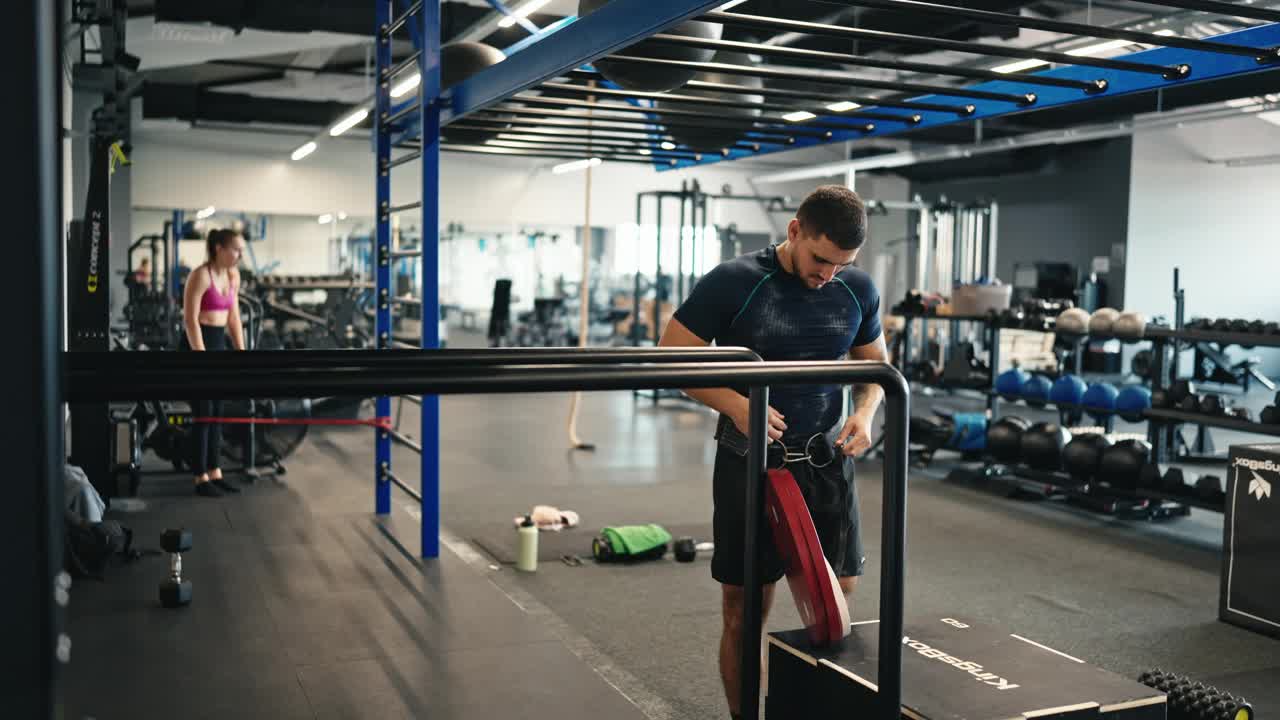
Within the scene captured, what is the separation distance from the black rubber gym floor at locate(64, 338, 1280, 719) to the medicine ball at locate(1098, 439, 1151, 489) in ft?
0.82

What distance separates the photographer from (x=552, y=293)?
18.3 m

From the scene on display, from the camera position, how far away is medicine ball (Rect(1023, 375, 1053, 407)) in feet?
21.9

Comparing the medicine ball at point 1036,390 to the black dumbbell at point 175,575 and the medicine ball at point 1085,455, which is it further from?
the black dumbbell at point 175,575

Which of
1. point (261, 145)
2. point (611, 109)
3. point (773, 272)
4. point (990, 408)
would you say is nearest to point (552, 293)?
point (261, 145)

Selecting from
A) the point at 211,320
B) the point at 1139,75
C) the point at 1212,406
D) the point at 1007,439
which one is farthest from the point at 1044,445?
the point at 211,320

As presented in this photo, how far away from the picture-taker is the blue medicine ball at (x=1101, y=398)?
6.16 metres

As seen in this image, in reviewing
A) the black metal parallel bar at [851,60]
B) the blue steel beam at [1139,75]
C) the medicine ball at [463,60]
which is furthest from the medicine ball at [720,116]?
the medicine ball at [463,60]

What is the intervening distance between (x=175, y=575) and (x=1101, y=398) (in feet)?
17.1

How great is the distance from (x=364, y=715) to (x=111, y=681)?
851 mm

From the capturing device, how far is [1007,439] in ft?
21.2

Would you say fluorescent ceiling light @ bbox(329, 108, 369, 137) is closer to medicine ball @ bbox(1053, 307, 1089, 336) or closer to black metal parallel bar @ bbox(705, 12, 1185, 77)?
medicine ball @ bbox(1053, 307, 1089, 336)

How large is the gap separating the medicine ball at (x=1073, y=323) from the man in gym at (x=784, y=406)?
4.34 m

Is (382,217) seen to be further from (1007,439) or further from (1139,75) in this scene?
(1007,439)

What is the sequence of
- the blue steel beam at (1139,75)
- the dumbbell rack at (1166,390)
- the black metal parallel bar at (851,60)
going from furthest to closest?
the dumbbell rack at (1166,390)
the blue steel beam at (1139,75)
the black metal parallel bar at (851,60)
